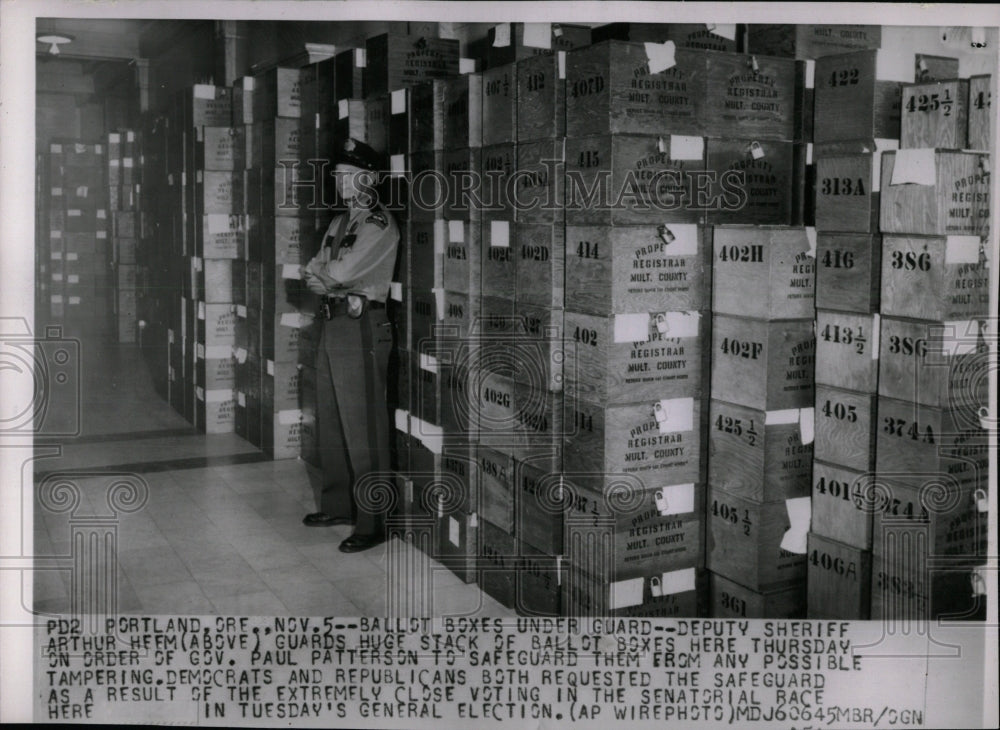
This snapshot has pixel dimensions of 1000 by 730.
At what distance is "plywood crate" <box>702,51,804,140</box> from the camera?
378 centimetres

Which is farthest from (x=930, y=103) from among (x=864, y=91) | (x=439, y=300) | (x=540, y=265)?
(x=439, y=300)

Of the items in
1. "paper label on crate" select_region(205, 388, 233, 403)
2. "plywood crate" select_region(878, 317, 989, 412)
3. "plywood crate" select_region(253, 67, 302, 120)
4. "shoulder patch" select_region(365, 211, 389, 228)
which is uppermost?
"plywood crate" select_region(253, 67, 302, 120)

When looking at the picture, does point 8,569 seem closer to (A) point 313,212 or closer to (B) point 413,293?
(B) point 413,293

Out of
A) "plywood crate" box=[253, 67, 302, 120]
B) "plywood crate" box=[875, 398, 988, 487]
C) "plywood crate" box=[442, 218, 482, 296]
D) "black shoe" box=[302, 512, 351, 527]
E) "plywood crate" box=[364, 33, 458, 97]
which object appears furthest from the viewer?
"plywood crate" box=[253, 67, 302, 120]

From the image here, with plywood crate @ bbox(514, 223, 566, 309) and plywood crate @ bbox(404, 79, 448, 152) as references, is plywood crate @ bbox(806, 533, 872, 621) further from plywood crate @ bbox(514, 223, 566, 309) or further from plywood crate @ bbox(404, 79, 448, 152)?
plywood crate @ bbox(404, 79, 448, 152)

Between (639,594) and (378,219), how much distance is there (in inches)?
81.7

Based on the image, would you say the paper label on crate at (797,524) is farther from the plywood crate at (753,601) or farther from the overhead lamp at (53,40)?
the overhead lamp at (53,40)

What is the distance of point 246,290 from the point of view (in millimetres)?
7242

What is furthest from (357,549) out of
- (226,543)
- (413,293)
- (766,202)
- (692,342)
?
(766,202)

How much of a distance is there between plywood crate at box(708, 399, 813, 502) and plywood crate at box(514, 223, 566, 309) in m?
0.74

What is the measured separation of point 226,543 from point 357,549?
0.66 m

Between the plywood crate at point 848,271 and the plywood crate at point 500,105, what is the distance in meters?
1.24

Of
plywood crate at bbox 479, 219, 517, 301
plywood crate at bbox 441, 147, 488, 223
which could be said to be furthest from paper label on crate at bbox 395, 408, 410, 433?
plywood crate at bbox 441, 147, 488, 223

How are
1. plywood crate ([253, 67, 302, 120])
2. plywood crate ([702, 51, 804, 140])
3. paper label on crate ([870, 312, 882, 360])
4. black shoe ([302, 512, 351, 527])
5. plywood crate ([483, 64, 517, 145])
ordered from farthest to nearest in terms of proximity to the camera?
1. plywood crate ([253, 67, 302, 120])
2. black shoe ([302, 512, 351, 527])
3. plywood crate ([483, 64, 517, 145])
4. plywood crate ([702, 51, 804, 140])
5. paper label on crate ([870, 312, 882, 360])
